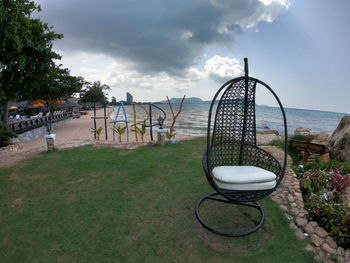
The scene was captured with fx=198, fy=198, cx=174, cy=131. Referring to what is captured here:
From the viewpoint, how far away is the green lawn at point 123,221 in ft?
6.63

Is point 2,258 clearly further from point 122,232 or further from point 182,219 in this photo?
point 182,219

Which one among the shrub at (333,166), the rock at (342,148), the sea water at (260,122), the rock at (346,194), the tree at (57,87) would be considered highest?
the tree at (57,87)

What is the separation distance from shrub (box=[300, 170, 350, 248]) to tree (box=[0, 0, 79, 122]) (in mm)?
8849

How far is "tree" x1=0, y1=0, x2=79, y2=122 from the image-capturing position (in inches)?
251

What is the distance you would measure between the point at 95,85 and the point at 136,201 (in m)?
59.4

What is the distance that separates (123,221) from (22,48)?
8.33m

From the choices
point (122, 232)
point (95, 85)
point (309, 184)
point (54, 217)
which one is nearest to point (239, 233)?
point (122, 232)

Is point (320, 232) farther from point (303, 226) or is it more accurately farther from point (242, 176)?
point (242, 176)

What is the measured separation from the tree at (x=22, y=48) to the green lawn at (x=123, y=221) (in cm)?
488

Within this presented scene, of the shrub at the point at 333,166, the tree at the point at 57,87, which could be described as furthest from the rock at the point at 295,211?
the tree at the point at 57,87

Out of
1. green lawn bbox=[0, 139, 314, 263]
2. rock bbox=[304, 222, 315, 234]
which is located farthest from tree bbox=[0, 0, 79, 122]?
rock bbox=[304, 222, 315, 234]

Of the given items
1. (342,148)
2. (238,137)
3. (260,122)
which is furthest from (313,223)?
(260,122)

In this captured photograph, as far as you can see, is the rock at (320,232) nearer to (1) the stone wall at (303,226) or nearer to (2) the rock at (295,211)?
(1) the stone wall at (303,226)

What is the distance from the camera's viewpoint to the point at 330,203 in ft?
8.51
